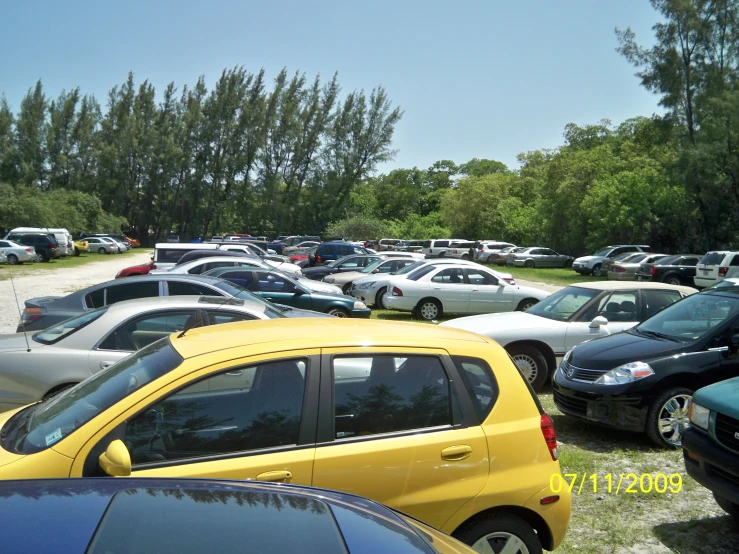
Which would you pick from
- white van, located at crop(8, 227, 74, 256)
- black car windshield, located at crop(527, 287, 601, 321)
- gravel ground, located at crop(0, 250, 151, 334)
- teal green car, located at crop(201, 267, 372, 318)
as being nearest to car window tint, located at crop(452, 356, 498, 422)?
black car windshield, located at crop(527, 287, 601, 321)

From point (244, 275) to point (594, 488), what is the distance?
1002cm

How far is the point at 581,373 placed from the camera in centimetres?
743

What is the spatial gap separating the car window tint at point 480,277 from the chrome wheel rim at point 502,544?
13.6m

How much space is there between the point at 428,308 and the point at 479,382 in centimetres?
1312

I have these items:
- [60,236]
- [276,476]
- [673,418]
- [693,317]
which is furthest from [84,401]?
[60,236]

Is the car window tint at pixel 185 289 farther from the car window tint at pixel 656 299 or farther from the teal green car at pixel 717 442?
the teal green car at pixel 717 442

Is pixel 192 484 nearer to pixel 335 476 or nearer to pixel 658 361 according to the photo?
pixel 335 476

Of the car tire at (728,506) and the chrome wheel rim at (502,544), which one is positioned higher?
the chrome wheel rim at (502,544)

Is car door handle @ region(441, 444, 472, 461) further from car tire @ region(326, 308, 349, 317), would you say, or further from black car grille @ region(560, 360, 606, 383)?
car tire @ region(326, 308, 349, 317)

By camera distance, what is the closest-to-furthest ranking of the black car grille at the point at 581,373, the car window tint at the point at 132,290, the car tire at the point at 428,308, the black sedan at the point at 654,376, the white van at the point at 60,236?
the black sedan at the point at 654,376 < the black car grille at the point at 581,373 < the car window tint at the point at 132,290 < the car tire at the point at 428,308 < the white van at the point at 60,236

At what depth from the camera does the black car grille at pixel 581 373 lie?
7285mm

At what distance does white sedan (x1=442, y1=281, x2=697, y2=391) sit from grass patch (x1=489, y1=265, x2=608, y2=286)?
2379cm

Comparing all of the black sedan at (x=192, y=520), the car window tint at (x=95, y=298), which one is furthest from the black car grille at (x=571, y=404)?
the car window tint at (x=95, y=298)

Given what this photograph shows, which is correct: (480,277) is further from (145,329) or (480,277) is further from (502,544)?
(502,544)
